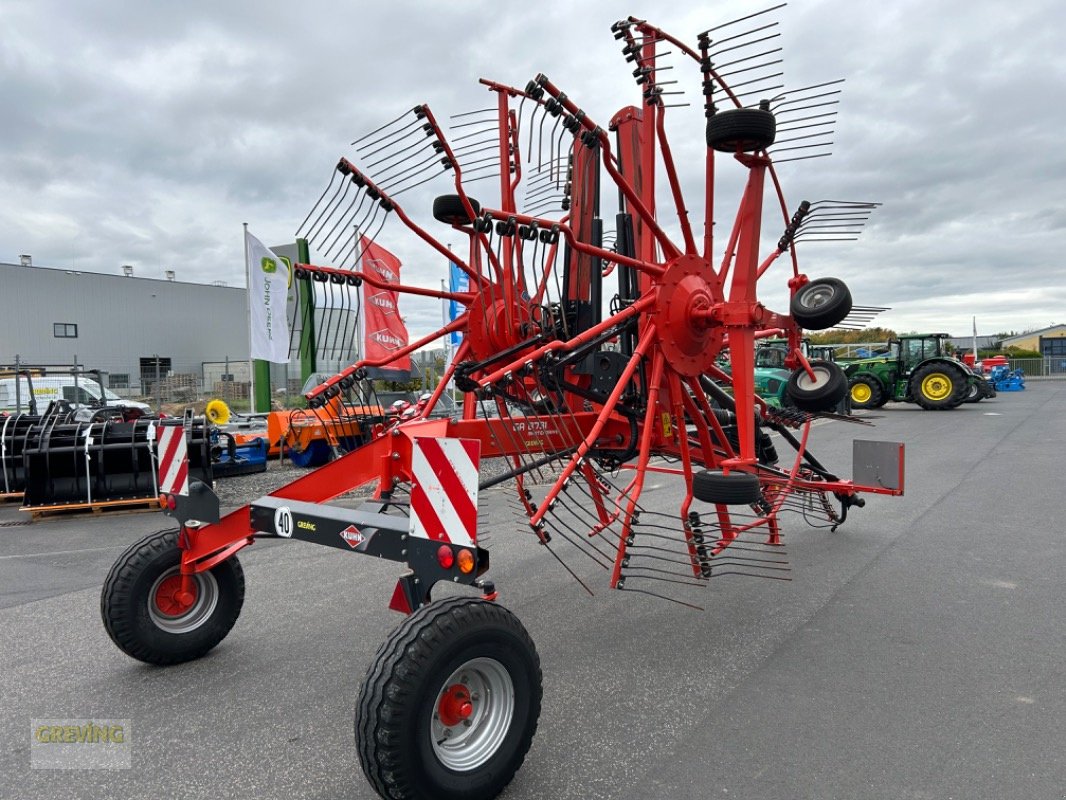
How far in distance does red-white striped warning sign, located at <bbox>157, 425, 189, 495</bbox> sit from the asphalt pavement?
932 millimetres

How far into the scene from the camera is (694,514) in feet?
13.5

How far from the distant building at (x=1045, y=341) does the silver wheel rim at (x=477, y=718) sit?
74.2 meters

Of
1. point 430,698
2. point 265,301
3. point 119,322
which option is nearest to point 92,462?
point 265,301

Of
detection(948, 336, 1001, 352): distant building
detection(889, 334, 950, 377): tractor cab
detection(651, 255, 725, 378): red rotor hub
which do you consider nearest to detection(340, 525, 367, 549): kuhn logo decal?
detection(651, 255, 725, 378): red rotor hub

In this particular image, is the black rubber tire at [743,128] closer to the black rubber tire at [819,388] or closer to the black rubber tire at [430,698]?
the black rubber tire at [819,388]

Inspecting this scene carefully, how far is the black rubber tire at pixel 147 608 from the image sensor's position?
3617 millimetres

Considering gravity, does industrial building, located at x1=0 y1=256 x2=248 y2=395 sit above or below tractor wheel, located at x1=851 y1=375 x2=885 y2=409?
above

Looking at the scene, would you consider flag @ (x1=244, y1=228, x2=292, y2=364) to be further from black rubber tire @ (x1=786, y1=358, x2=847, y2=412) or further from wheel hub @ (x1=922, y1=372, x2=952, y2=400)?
wheel hub @ (x1=922, y1=372, x2=952, y2=400)

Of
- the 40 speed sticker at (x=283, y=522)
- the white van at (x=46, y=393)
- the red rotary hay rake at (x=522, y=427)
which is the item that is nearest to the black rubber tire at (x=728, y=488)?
the red rotary hay rake at (x=522, y=427)

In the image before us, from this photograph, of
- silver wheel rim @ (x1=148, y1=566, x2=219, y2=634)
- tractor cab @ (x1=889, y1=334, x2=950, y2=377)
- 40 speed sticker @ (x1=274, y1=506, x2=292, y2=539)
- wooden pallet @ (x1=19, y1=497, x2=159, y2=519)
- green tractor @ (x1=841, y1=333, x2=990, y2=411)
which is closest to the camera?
40 speed sticker @ (x1=274, y1=506, x2=292, y2=539)

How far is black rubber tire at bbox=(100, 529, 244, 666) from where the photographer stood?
3617mm

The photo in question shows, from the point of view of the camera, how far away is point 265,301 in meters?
11.0

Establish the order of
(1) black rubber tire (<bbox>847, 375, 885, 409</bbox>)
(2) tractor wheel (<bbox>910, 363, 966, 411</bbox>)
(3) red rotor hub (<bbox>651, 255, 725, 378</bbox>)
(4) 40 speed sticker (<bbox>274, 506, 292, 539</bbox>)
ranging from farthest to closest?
(1) black rubber tire (<bbox>847, 375, 885, 409</bbox>) → (2) tractor wheel (<bbox>910, 363, 966, 411</bbox>) → (3) red rotor hub (<bbox>651, 255, 725, 378</bbox>) → (4) 40 speed sticker (<bbox>274, 506, 292, 539</bbox>)

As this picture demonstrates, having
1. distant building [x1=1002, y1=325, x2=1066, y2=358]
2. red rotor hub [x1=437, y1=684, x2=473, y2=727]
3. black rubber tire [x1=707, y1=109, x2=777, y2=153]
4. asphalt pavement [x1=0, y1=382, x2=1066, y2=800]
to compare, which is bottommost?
asphalt pavement [x1=0, y1=382, x2=1066, y2=800]
